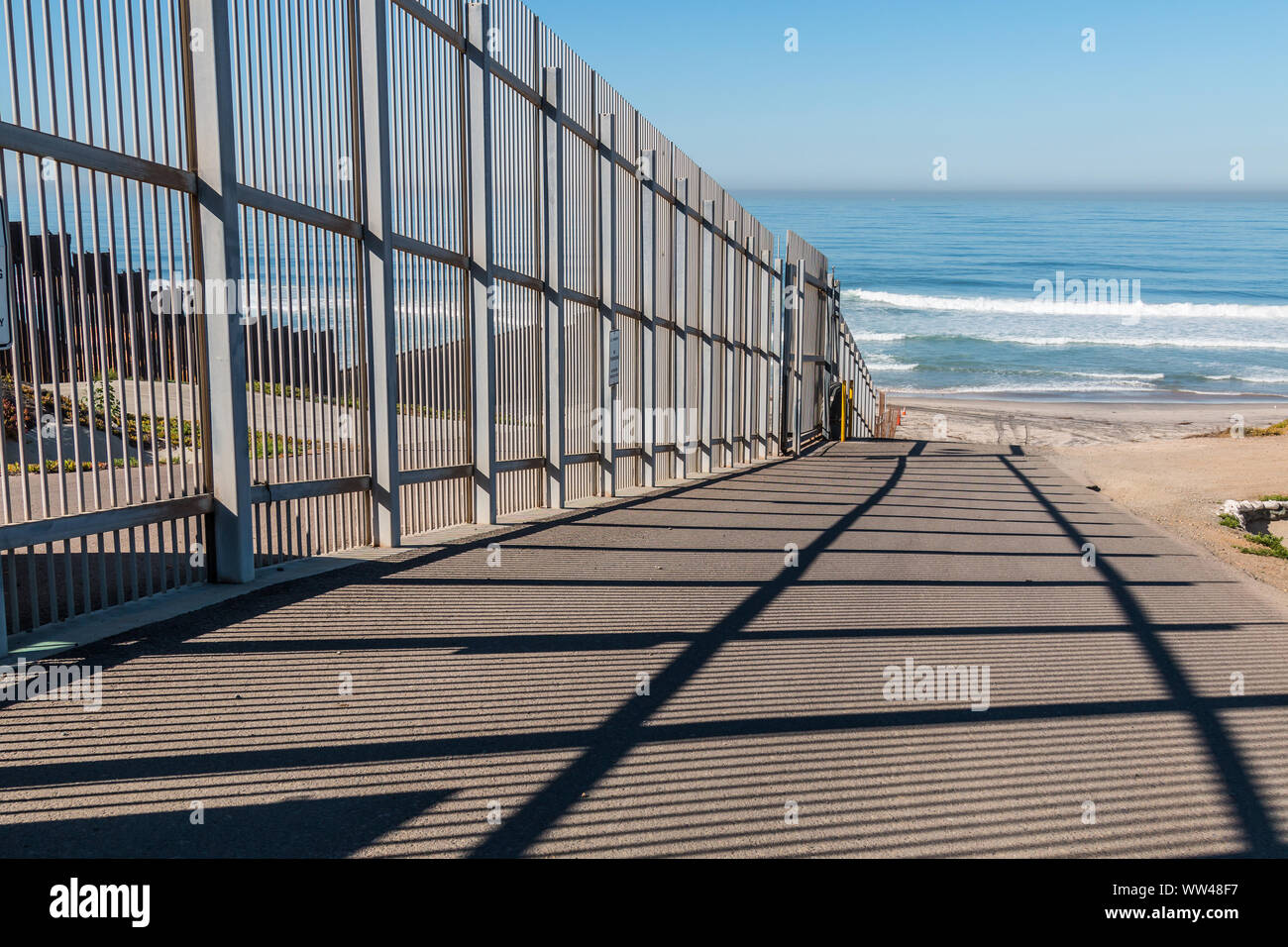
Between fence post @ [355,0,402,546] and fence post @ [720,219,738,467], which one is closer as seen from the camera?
fence post @ [355,0,402,546]

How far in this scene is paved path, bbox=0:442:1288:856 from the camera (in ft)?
12.0

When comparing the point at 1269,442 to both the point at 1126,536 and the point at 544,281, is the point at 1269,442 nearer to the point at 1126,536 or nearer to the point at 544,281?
the point at 1126,536

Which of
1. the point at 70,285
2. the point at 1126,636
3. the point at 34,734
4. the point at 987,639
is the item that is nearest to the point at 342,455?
the point at 70,285

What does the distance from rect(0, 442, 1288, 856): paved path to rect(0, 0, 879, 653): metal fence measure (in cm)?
77

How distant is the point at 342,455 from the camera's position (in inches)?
316

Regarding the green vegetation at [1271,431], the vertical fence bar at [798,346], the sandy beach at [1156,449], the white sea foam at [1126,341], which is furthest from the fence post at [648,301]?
the white sea foam at [1126,341]

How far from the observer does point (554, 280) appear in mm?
11375

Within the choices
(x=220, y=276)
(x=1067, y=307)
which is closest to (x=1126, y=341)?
(x=1067, y=307)

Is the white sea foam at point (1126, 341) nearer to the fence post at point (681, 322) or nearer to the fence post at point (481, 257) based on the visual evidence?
the fence post at point (681, 322)

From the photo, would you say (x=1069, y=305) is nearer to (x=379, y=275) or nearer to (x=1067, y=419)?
(x=1067, y=419)

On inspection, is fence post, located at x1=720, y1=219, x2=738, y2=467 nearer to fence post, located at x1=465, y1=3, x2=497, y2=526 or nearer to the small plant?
the small plant

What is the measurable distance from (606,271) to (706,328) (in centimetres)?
A: 513

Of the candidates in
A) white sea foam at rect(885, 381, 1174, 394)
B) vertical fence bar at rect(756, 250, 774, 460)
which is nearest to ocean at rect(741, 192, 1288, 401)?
white sea foam at rect(885, 381, 1174, 394)

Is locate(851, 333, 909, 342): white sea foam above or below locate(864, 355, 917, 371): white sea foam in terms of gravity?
above
